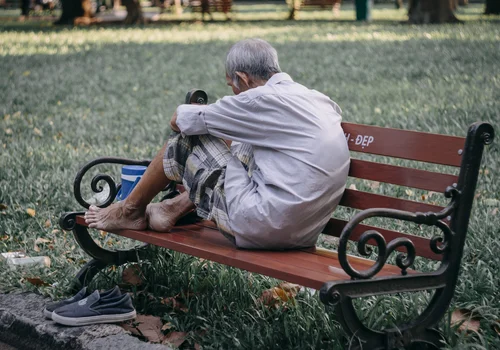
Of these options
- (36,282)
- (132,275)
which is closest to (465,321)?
(132,275)

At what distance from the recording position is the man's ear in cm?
358

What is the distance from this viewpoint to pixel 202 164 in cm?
368

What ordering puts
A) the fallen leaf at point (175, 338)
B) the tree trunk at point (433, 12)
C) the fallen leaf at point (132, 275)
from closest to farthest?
the fallen leaf at point (175, 338), the fallen leaf at point (132, 275), the tree trunk at point (433, 12)

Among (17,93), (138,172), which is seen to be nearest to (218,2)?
(17,93)

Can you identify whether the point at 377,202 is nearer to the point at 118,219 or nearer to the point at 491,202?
the point at 118,219

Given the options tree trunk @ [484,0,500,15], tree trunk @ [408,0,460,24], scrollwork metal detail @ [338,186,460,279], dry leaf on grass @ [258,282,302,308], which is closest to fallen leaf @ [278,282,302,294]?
dry leaf on grass @ [258,282,302,308]

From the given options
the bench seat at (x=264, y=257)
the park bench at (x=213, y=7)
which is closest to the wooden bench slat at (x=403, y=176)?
the bench seat at (x=264, y=257)

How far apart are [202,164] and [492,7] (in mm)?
21233

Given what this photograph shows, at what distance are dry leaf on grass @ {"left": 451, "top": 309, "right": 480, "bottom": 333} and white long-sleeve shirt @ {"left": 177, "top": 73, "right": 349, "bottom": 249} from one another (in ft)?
2.31

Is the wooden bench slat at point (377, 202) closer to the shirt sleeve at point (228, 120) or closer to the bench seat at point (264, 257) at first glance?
the bench seat at point (264, 257)

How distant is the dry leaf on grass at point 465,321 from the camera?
326cm

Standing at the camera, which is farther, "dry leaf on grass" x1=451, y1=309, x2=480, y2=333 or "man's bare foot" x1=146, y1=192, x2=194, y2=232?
"man's bare foot" x1=146, y1=192, x2=194, y2=232

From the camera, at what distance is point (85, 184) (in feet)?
20.2

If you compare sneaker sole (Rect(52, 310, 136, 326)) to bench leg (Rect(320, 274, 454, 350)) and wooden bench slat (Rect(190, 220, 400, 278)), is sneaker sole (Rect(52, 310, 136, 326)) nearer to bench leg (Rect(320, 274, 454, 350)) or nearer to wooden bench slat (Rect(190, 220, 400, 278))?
wooden bench slat (Rect(190, 220, 400, 278))
